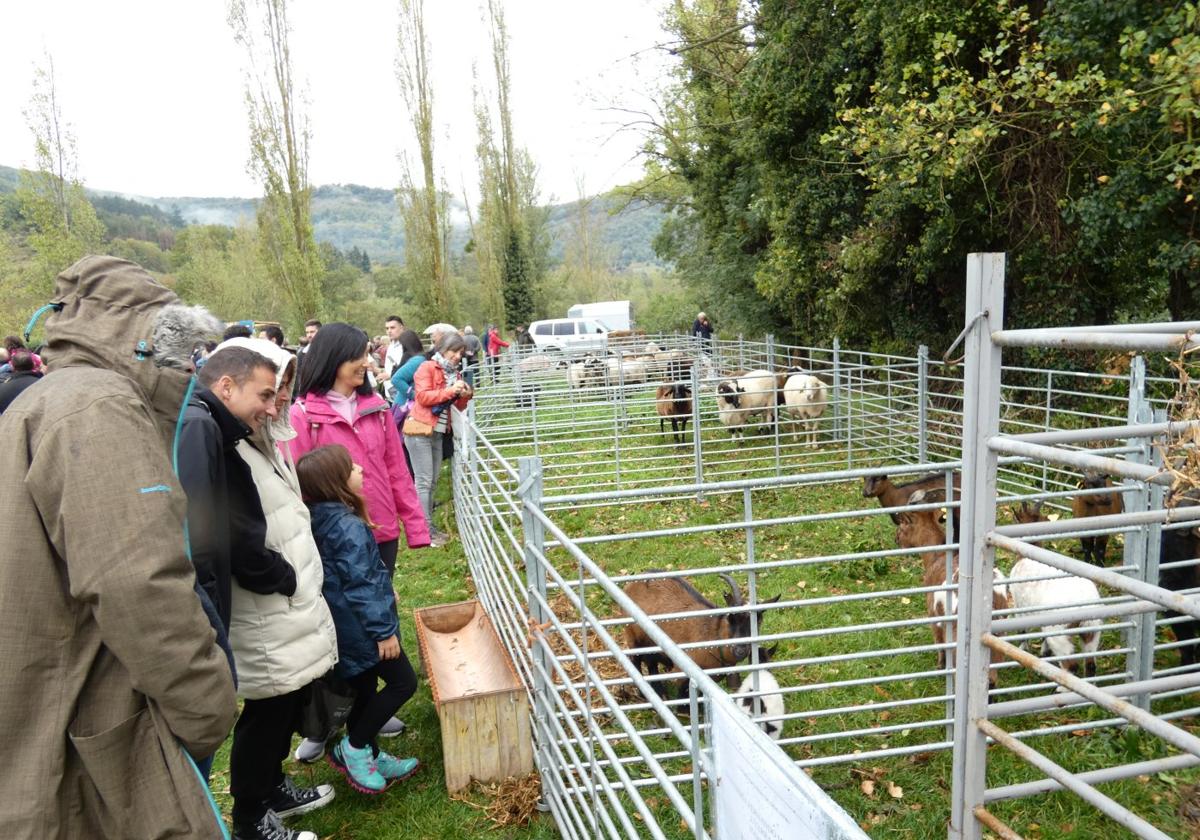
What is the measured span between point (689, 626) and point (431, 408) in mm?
3564

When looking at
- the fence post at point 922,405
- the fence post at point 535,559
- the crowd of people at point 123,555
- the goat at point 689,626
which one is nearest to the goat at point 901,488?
the fence post at point 922,405

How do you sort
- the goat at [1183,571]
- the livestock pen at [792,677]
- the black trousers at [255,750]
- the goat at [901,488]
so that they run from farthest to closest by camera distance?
the goat at [901,488]
the goat at [1183,571]
the black trousers at [255,750]
the livestock pen at [792,677]

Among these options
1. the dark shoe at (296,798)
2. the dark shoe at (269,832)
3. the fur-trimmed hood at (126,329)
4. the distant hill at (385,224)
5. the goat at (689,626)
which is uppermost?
the distant hill at (385,224)

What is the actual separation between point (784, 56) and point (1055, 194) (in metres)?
5.18

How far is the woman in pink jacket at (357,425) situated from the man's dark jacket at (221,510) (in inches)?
55.7

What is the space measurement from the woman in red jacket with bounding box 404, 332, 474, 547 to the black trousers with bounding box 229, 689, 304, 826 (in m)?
3.94

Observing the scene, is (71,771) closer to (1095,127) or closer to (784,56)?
(1095,127)

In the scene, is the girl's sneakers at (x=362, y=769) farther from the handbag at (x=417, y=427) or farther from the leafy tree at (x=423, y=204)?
the leafy tree at (x=423, y=204)

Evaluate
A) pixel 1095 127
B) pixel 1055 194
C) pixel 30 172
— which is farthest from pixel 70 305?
pixel 30 172

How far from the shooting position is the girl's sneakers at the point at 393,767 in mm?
3766

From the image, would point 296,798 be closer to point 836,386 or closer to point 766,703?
point 766,703

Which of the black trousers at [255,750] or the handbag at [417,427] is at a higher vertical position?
the handbag at [417,427]

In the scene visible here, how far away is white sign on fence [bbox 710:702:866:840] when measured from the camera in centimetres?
99

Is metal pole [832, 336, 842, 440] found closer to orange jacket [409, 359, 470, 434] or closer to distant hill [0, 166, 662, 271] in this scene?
orange jacket [409, 359, 470, 434]
